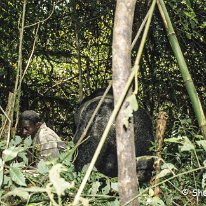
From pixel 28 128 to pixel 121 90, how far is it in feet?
9.80

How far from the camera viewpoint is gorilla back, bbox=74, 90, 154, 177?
3387 millimetres

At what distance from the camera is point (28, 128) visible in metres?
3.95

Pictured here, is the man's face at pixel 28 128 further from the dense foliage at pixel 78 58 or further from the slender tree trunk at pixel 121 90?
the slender tree trunk at pixel 121 90

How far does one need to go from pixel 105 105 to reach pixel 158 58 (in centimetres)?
190

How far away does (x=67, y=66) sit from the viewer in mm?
6160

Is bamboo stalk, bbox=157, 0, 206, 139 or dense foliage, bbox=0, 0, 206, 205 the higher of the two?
dense foliage, bbox=0, 0, 206, 205

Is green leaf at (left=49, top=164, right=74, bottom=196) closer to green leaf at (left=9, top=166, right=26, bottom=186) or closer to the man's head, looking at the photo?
green leaf at (left=9, top=166, right=26, bottom=186)

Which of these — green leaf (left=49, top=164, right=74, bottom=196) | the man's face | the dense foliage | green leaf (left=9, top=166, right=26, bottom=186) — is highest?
→ the dense foliage

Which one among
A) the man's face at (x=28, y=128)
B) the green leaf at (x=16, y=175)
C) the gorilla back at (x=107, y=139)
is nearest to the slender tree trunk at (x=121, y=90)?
the green leaf at (x=16, y=175)

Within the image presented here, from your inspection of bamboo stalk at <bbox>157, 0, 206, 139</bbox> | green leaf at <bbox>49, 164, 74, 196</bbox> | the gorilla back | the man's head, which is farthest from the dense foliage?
green leaf at <bbox>49, 164, 74, 196</bbox>

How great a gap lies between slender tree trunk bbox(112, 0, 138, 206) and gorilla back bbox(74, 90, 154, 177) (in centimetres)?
228

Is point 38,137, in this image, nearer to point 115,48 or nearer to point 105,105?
point 105,105

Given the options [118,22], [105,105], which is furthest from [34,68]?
[118,22]

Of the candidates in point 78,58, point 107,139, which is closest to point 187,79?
point 107,139
